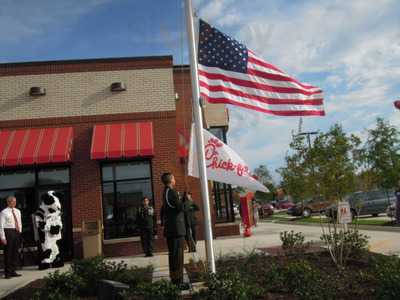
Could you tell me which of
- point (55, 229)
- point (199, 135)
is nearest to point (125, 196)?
point (55, 229)

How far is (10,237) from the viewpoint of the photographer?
11711 mm

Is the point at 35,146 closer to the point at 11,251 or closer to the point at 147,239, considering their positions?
the point at 11,251

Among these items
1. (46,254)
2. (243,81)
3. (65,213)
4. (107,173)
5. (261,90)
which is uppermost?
(243,81)

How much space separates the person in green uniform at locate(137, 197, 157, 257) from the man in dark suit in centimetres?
593

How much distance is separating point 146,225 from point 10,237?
380 centimetres

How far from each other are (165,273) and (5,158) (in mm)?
6911

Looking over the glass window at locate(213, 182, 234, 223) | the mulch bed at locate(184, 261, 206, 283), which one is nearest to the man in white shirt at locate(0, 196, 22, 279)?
the mulch bed at locate(184, 261, 206, 283)

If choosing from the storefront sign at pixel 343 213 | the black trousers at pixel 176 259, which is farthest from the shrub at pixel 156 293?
the storefront sign at pixel 343 213

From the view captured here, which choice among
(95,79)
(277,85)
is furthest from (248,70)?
(95,79)

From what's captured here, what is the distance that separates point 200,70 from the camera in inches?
332

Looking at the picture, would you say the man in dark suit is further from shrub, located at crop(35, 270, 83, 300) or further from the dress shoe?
shrub, located at crop(35, 270, 83, 300)

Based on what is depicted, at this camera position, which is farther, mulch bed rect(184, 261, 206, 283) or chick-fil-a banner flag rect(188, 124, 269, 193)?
mulch bed rect(184, 261, 206, 283)

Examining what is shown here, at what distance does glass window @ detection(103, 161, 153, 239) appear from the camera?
15023mm

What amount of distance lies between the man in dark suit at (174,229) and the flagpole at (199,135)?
1.48ft
